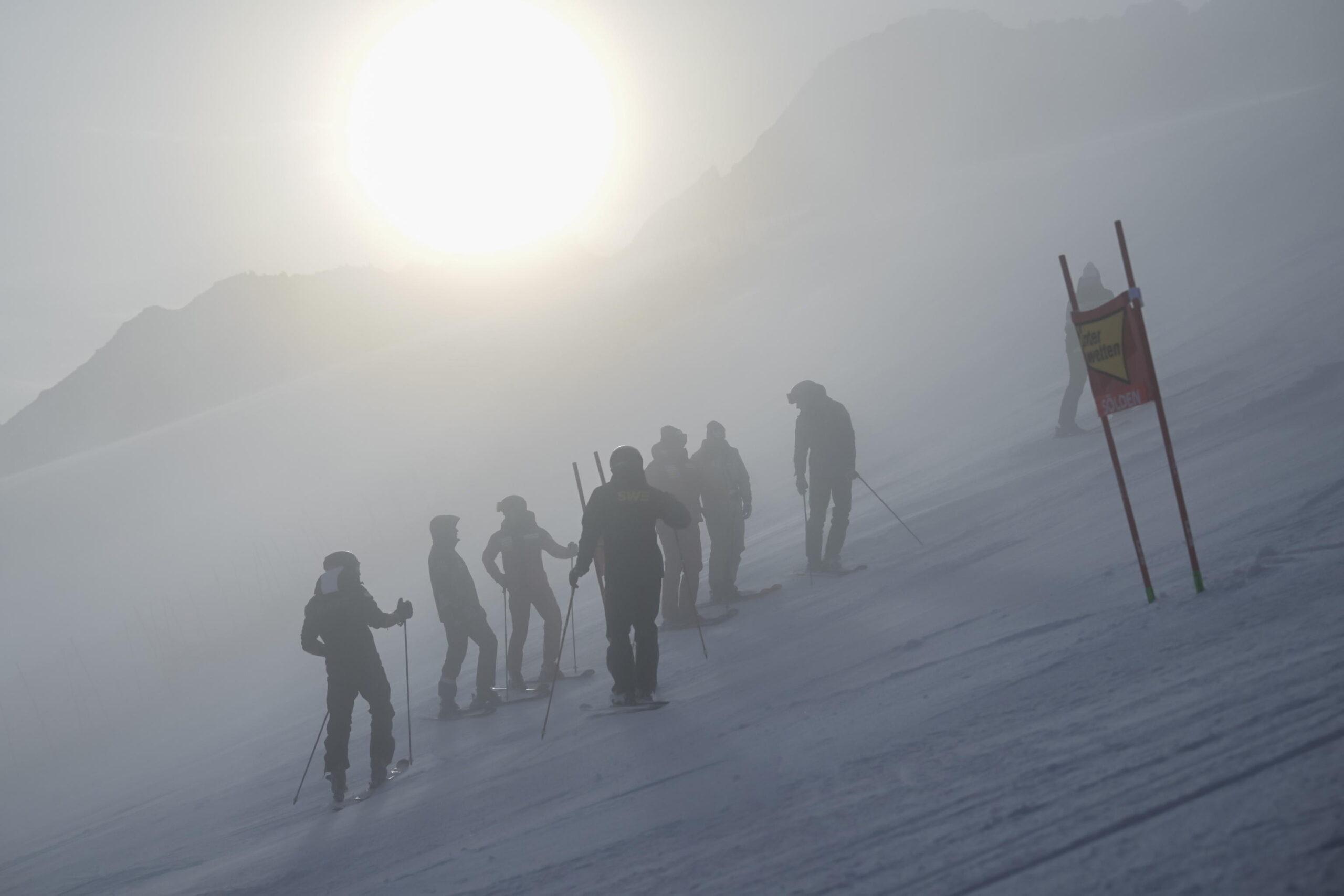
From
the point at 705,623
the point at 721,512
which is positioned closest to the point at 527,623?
the point at 705,623

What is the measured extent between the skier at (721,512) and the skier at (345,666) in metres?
3.83

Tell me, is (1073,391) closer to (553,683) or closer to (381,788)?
(553,683)

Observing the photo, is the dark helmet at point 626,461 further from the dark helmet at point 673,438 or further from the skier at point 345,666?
the dark helmet at point 673,438

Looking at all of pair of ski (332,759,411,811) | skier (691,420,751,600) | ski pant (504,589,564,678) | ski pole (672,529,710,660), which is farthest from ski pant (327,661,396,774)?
skier (691,420,751,600)

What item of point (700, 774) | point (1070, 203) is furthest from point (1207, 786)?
point (1070, 203)

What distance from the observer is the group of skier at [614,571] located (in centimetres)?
748

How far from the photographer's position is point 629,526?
24.4 feet

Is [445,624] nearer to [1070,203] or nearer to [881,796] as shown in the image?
[881,796]

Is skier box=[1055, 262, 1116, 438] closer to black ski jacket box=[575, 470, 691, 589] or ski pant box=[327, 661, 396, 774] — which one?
black ski jacket box=[575, 470, 691, 589]

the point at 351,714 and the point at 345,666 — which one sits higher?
the point at 345,666

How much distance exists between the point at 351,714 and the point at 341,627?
0.71m

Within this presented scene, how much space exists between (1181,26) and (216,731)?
133 m

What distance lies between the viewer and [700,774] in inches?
208

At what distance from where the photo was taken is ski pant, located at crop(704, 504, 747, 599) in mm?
11070
